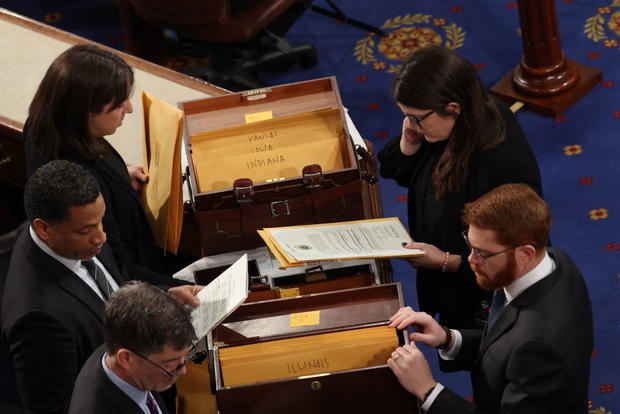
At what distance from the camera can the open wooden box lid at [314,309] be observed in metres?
2.59

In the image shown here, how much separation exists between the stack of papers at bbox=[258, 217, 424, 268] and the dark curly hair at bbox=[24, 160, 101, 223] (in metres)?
0.57

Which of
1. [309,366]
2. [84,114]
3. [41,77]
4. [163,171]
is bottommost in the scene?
[309,366]

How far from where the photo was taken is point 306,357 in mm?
2463

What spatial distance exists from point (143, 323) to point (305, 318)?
66 centimetres

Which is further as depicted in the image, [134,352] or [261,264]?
[261,264]

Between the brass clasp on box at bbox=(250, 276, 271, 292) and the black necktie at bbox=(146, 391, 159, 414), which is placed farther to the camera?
the brass clasp on box at bbox=(250, 276, 271, 292)

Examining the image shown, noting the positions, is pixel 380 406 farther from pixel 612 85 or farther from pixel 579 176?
pixel 612 85

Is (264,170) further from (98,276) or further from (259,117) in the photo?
(98,276)

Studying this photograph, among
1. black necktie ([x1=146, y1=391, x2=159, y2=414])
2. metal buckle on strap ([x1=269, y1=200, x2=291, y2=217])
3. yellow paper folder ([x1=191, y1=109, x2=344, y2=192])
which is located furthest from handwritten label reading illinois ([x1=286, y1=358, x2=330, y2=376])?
yellow paper folder ([x1=191, y1=109, x2=344, y2=192])

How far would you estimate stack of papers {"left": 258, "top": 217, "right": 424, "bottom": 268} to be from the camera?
8.59 ft

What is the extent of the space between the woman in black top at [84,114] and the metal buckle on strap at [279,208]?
1.59 feet

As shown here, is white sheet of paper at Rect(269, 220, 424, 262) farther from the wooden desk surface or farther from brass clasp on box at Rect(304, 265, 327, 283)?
the wooden desk surface

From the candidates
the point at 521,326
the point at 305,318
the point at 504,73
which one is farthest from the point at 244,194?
the point at 504,73

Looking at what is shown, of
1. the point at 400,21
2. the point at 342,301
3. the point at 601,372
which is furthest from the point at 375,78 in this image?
the point at 342,301
